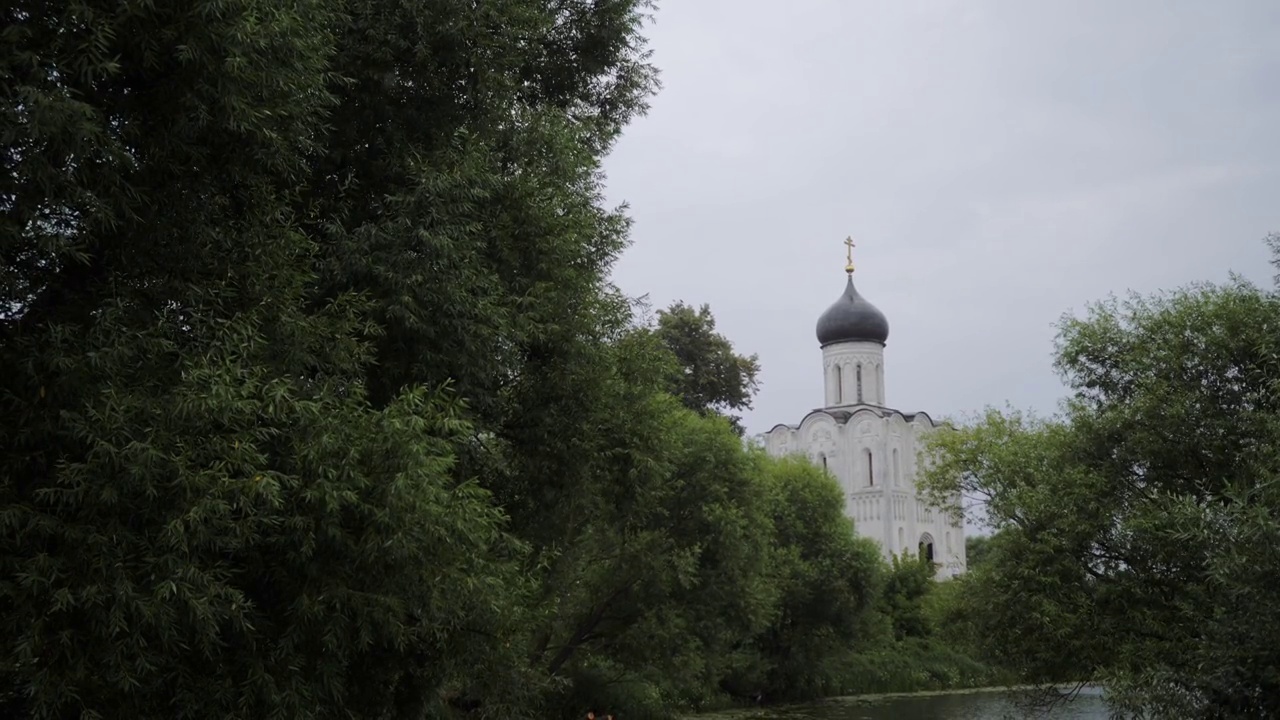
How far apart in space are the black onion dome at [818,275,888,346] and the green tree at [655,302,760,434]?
1898 centimetres

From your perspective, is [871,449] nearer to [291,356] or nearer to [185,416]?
[291,356]

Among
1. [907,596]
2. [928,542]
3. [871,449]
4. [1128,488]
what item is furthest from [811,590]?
[928,542]

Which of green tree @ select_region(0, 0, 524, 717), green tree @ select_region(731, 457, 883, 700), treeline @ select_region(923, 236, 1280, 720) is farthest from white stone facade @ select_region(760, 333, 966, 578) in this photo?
green tree @ select_region(0, 0, 524, 717)

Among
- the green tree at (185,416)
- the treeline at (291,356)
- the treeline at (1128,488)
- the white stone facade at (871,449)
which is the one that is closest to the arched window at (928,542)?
the white stone facade at (871,449)

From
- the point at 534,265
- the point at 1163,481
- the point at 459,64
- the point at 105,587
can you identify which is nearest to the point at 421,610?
the point at 105,587

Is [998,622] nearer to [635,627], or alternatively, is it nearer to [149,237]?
[635,627]

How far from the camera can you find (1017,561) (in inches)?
682

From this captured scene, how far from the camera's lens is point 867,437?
5912 cm

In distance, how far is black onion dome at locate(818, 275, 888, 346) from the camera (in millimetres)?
58969

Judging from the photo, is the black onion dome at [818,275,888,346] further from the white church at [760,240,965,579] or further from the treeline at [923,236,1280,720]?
the treeline at [923,236,1280,720]

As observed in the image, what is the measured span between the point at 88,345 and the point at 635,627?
16.1 meters

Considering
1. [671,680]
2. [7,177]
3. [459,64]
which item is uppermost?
[459,64]

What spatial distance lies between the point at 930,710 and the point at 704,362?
13.4m

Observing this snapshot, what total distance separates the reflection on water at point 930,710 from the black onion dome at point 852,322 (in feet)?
83.8
